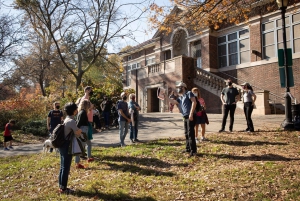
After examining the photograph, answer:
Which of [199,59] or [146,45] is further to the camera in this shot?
[146,45]

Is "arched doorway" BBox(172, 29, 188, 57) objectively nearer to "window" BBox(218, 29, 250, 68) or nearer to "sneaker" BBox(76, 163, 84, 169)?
"window" BBox(218, 29, 250, 68)

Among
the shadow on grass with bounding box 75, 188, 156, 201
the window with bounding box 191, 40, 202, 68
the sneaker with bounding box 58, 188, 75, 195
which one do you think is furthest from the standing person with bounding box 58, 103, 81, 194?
the window with bounding box 191, 40, 202, 68

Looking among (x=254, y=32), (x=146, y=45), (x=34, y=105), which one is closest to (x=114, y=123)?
(x=34, y=105)

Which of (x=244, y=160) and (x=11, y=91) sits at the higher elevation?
(x=11, y=91)

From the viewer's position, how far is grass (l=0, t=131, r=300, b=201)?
4480 millimetres

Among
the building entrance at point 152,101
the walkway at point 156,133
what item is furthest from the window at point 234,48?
the walkway at point 156,133

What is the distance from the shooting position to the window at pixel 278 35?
17125 mm

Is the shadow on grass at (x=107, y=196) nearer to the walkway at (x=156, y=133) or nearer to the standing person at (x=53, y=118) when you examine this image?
the standing person at (x=53, y=118)

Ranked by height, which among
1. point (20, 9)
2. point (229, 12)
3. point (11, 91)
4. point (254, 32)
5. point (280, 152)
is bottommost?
point (280, 152)

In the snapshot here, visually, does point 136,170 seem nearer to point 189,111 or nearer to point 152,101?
point 189,111

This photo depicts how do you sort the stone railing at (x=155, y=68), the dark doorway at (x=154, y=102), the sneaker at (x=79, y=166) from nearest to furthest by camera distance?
the sneaker at (x=79, y=166)
the stone railing at (x=155, y=68)
the dark doorway at (x=154, y=102)

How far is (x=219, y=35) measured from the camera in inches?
877

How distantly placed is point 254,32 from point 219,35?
3581 mm

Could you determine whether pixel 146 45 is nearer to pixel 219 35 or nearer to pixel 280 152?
pixel 219 35
